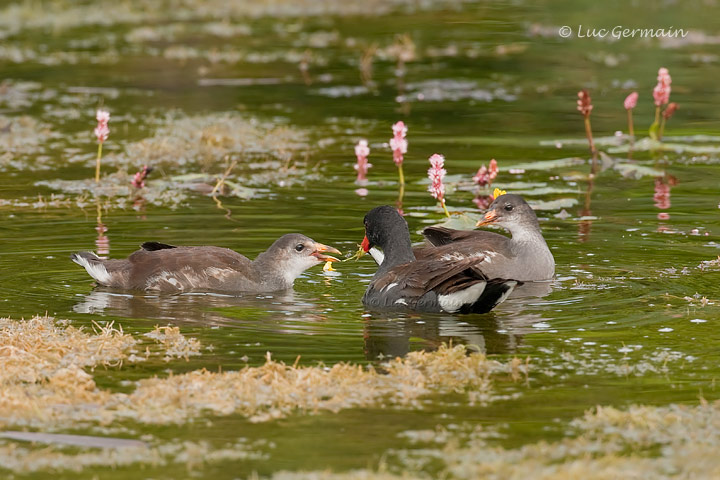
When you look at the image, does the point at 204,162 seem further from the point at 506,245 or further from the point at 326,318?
the point at 326,318

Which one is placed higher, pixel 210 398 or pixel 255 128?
pixel 255 128

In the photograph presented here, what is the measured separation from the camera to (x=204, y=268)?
10.6 meters

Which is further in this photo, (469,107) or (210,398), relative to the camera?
(469,107)

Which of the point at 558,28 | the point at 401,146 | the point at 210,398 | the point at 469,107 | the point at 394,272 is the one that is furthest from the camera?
the point at 558,28

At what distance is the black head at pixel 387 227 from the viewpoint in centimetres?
1047

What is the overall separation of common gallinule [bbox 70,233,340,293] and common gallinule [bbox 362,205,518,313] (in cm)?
59

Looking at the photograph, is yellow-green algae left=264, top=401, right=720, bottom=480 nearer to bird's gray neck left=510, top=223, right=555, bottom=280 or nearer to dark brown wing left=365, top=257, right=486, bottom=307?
dark brown wing left=365, top=257, right=486, bottom=307

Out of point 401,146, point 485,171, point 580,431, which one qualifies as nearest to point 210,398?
point 580,431

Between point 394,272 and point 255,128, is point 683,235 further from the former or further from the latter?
point 255,128

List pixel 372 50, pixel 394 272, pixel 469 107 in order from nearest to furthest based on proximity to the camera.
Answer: pixel 394 272 → pixel 469 107 → pixel 372 50

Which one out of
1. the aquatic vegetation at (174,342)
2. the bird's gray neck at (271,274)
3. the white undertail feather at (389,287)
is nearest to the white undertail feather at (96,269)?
the bird's gray neck at (271,274)

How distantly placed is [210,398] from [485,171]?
7164mm

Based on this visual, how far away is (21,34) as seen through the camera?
95.0ft

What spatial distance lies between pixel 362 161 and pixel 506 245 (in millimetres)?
3759
